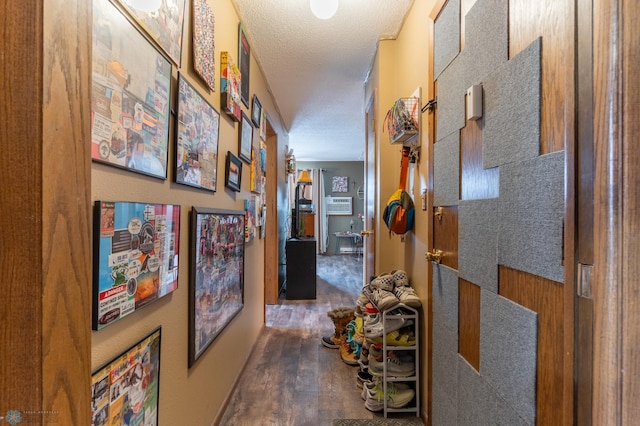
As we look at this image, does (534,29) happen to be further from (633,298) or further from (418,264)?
(418,264)

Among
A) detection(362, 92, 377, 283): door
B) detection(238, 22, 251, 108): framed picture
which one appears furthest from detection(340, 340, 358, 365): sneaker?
detection(238, 22, 251, 108): framed picture

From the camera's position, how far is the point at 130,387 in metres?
0.85

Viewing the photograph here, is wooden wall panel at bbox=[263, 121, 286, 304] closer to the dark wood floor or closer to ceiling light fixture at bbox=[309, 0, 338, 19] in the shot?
the dark wood floor

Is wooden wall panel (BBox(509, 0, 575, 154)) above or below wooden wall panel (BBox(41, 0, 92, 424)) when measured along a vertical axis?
above

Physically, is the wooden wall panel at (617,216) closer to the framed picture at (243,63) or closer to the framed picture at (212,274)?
the framed picture at (212,274)

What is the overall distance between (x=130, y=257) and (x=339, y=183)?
7403 mm

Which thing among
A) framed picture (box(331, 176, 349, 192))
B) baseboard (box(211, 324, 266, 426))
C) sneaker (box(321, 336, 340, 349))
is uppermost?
framed picture (box(331, 176, 349, 192))

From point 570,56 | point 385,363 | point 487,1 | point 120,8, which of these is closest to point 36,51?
point 120,8

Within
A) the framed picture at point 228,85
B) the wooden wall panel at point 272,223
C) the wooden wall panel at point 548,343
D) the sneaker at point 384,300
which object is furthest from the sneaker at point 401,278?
the wooden wall panel at point 272,223

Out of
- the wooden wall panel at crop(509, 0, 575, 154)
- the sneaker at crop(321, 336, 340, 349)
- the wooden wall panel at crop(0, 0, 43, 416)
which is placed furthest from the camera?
the sneaker at crop(321, 336, 340, 349)

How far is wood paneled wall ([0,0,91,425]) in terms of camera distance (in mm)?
400

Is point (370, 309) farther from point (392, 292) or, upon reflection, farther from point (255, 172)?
point (255, 172)

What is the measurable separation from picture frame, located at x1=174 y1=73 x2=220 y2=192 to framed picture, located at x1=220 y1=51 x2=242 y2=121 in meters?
0.11

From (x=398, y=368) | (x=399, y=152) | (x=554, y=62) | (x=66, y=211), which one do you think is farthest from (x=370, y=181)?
(x=66, y=211)
